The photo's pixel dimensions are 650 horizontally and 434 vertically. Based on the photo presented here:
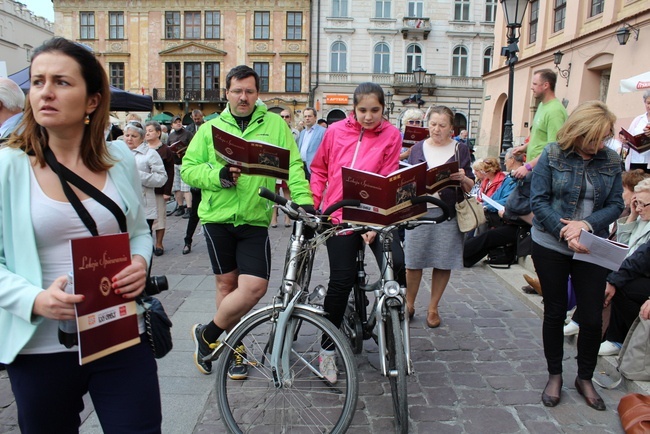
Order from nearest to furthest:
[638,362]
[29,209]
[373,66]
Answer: [29,209]
[638,362]
[373,66]

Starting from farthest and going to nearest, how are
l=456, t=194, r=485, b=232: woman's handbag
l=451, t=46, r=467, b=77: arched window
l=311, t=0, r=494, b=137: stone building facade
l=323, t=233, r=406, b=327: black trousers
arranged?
l=451, t=46, r=467, b=77: arched window
l=311, t=0, r=494, b=137: stone building facade
l=456, t=194, r=485, b=232: woman's handbag
l=323, t=233, r=406, b=327: black trousers

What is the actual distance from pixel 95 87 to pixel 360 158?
2.17m

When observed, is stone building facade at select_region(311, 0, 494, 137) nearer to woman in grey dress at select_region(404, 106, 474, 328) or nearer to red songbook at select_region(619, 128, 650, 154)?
red songbook at select_region(619, 128, 650, 154)

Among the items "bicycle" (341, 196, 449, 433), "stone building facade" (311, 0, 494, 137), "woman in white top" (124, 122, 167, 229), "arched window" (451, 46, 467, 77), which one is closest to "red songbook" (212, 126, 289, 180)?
"bicycle" (341, 196, 449, 433)

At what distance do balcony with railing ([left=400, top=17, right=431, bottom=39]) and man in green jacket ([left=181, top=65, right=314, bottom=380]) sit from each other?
4018 centimetres

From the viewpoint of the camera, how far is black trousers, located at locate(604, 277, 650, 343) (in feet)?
12.8

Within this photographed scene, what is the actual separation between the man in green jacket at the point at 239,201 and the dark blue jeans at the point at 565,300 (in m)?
1.65

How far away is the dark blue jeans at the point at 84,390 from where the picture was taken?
6.02 ft

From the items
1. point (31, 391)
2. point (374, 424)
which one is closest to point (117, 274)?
point (31, 391)

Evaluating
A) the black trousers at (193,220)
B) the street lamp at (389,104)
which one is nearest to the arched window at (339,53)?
the street lamp at (389,104)

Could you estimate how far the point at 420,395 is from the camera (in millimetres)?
3654

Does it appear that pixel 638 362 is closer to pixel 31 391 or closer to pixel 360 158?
pixel 360 158

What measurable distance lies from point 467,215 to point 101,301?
3775 millimetres

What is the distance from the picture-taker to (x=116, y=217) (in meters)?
1.94
